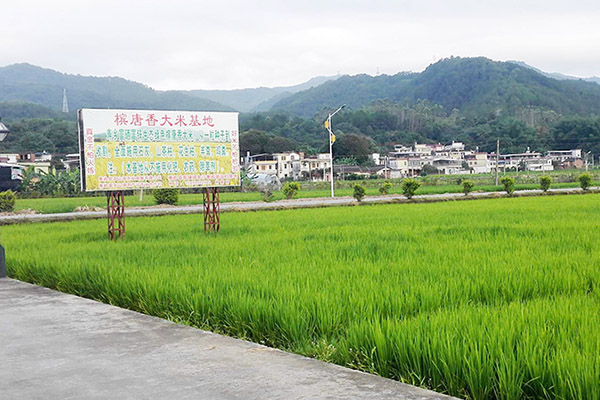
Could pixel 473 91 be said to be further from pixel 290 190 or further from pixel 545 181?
pixel 290 190

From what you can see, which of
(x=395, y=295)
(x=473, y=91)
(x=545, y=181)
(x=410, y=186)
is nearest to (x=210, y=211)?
(x=395, y=295)

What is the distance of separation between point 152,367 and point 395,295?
234 cm

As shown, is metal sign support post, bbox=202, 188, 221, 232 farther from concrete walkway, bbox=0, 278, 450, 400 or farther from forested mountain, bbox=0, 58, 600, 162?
forested mountain, bbox=0, 58, 600, 162

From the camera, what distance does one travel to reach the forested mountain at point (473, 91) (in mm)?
145250

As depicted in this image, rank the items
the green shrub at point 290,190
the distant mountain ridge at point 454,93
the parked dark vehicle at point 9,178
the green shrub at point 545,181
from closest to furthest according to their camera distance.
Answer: the green shrub at point 290,190 < the green shrub at point 545,181 < the parked dark vehicle at point 9,178 < the distant mountain ridge at point 454,93

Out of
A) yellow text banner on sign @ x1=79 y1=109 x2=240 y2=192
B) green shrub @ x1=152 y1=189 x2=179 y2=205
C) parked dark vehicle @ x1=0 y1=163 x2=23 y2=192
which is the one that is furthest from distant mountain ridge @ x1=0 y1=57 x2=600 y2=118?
yellow text banner on sign @ x1=79 y1=109 x2=240 y2=192

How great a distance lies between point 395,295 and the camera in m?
5.65

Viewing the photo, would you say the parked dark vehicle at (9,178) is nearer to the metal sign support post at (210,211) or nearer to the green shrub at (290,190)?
the green shrub at (290,190)

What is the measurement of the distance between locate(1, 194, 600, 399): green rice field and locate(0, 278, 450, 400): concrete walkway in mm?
315

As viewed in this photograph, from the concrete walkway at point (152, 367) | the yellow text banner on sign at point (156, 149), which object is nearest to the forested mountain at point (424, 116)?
the yellow text banner on sign at point (156, 149)

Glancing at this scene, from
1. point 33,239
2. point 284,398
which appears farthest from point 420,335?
point 33,239

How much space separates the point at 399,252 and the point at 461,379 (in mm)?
5678

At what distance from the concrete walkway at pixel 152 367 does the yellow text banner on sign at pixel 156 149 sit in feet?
26.1

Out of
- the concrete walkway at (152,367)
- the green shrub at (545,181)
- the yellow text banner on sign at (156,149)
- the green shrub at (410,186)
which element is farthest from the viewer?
the green shrub at (545,181)
